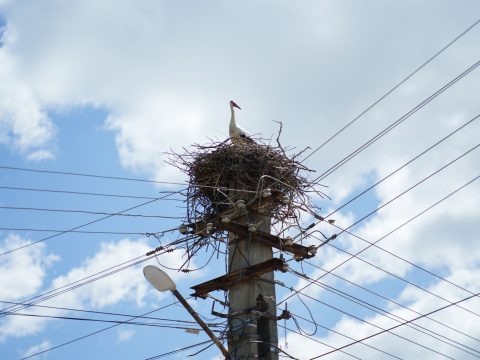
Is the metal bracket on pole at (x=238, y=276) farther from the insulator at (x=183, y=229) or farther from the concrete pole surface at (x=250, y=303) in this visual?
the insulator at (x=183, y=229)

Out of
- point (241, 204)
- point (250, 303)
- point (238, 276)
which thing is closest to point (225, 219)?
point (241, 204)

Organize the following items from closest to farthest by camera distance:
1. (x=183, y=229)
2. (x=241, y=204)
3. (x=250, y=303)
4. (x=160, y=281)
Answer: (x=160, y=281), (x=250, y=303), (x=241, y=204), (x=183, y=229)

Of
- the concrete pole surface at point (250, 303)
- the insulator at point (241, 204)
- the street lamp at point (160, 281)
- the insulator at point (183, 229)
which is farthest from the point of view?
the insulator at point (183, 229)

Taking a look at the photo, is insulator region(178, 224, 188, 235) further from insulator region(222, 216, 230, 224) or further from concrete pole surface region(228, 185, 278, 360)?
insulator region(222, 216, 230, 224)

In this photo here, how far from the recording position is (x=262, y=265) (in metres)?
7.82

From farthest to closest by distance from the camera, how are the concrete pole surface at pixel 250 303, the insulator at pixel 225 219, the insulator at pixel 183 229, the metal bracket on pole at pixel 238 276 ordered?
the insulator at pixel 183 229, the insulator at pixel 225 219, the metal bracket on pole at pixel 238 276, the concrete pole surface at pixel 250 303

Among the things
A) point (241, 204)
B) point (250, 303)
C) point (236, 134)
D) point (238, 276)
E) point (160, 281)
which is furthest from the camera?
point (236, 134)

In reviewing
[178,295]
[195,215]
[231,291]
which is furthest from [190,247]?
[178,295]

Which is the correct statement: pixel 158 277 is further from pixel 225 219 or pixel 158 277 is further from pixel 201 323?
pixel 225 219

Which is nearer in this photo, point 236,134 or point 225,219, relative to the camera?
point 225,219

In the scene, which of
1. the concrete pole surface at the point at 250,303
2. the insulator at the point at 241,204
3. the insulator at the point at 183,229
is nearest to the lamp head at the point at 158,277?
the concrete pole surface at the point at 250,303

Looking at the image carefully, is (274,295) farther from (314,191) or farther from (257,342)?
(314,191)

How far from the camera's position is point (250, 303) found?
7.80 metres

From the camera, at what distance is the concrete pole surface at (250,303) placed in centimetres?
741
